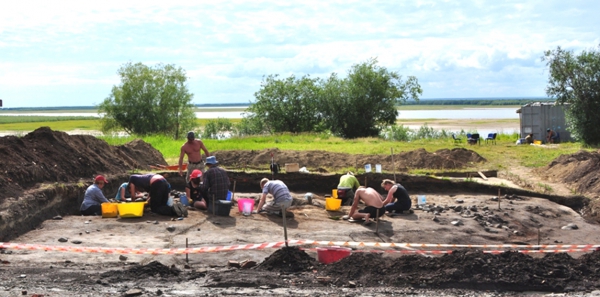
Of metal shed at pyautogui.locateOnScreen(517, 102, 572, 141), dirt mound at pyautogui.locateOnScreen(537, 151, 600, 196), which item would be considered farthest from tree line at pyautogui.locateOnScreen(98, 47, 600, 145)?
dirt mound at pyautogui.locateOnScreen(537, 151, 600, 196)

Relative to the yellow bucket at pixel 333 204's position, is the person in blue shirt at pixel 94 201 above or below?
above

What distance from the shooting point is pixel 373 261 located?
9258mm

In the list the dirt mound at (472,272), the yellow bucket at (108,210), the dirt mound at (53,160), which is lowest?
the dirt mound at (472,272)

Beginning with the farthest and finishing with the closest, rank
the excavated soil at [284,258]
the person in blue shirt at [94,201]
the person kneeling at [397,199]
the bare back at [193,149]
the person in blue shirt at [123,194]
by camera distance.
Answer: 1. the bare back at [193,149]
2. the person kneeling at [397,199]
3. the person in blue shirt at [123,194]
4. the person in blue shirt at [94,201]
5. the excavated soil at [284,258]

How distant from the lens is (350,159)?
2475cm

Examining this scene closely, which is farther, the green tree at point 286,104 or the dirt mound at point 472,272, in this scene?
the green tree at point 286,104

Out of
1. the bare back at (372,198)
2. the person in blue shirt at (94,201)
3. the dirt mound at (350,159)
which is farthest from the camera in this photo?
the dirt mound at (350,159)

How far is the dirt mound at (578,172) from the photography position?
58.7 ft

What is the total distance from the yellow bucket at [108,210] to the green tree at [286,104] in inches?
1512

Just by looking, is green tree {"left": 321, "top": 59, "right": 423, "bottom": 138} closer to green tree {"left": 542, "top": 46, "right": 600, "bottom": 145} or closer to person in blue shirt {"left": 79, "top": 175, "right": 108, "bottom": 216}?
green tree {"left": 542, "top": 46, "right": 600, "bottom": 145}

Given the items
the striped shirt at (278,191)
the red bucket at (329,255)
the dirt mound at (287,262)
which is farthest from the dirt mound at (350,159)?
the dirt mound at (287,262)

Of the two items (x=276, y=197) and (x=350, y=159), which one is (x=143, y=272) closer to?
(x=276, y=197)

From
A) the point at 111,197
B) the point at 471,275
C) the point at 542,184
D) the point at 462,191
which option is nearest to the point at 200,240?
the point at 471,275

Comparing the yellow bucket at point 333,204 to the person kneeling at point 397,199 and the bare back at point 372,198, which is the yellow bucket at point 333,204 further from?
the bare back at point 372,198
